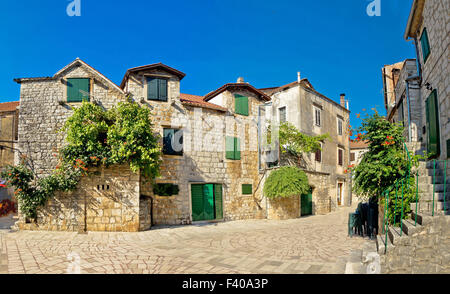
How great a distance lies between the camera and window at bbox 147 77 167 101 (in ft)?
42.2

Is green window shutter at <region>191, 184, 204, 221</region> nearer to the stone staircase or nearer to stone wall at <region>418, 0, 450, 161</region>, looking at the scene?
the stone staircase

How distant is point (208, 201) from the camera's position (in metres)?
13.7

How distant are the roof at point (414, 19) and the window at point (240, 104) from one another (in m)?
7.97

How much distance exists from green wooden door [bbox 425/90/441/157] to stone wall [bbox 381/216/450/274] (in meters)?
2.99

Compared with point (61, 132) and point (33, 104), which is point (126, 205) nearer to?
point (61, 132)

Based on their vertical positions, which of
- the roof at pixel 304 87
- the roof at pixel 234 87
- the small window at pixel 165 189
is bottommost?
the small window at pixel 165 189

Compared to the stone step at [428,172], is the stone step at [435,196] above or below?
below

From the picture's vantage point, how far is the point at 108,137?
10.6 meters

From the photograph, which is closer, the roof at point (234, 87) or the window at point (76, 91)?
the window at point (76, 91)

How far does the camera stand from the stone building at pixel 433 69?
265 inches

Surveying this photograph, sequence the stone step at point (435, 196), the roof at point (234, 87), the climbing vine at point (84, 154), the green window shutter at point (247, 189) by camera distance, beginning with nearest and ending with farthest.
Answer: the stone step at point (435, 196) → the climbing vine at point (84, 154) → the green window shutter at point (247, 189) → the roof at point (234, 87)

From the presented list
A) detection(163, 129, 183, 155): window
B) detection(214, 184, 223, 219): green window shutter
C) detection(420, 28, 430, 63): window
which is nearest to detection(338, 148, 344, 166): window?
detection(214, 184, 223, 219): green window shutter

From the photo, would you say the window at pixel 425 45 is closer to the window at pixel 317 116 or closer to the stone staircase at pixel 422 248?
the stone staircase at pixel 422 248

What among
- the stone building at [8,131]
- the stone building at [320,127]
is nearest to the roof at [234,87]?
the stone building at [320,127]
